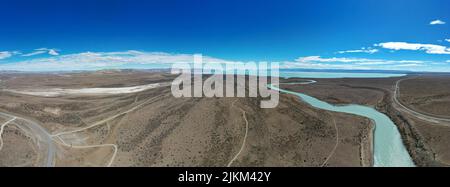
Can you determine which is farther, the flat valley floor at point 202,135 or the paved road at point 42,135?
the flat valley floor at point 202,135

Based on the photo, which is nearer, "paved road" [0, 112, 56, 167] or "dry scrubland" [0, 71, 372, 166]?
"paved road" [0, 112, 56, 167]

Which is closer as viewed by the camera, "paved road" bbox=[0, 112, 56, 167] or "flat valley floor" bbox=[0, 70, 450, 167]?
"paved road" bbox=[0, 112, 56, 167]

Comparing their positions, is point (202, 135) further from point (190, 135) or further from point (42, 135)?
point (42, 135)

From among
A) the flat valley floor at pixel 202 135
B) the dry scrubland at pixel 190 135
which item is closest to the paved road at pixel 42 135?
the flat valley floor at pixel 202 135

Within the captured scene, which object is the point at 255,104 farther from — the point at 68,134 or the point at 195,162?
the point at 68,134

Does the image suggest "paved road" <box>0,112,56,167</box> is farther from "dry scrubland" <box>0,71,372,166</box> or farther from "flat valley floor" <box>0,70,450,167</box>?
"dry scrubland" <box>0,71,372,166</box>

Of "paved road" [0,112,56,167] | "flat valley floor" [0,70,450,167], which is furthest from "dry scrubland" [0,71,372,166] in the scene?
"paved road" [0,112,56,167]

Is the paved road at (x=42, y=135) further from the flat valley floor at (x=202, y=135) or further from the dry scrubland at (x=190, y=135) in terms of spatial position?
the dry scrubland at (x=190, y=135)

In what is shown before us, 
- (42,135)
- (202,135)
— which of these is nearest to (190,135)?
(202,135)
